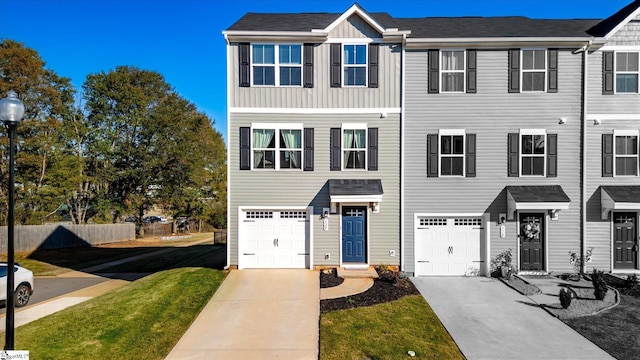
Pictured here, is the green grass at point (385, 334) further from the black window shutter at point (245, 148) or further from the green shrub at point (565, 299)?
the black window shutter at point (245, 148)

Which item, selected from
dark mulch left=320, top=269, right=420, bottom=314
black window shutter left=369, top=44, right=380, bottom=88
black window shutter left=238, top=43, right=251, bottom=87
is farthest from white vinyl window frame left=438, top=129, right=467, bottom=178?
black window shutter left=238, top=43, right=251, bottom=87

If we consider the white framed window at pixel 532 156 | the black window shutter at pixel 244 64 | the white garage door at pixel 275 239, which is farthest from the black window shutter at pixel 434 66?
the white garage door at pixel 275 239

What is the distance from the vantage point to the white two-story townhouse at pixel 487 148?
12258 millimetres

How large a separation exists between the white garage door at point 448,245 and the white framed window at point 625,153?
5.52 m

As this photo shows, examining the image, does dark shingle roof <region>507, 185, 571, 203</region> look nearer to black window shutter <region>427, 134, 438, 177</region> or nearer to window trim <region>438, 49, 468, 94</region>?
black window shutter <region>427, 134, 438, 177</region>

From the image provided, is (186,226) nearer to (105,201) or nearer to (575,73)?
(105,201)

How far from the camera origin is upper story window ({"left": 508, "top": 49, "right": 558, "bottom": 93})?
12258 mm

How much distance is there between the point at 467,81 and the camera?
488 inches

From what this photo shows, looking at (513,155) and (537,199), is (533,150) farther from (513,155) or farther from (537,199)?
(537,199)

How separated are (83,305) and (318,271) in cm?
745

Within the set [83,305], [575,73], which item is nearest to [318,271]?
[83,305]

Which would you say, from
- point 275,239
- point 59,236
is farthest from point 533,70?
point 59,236

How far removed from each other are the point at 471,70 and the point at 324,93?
5.59 meters

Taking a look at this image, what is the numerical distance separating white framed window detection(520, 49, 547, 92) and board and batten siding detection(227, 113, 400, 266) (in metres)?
5.03
